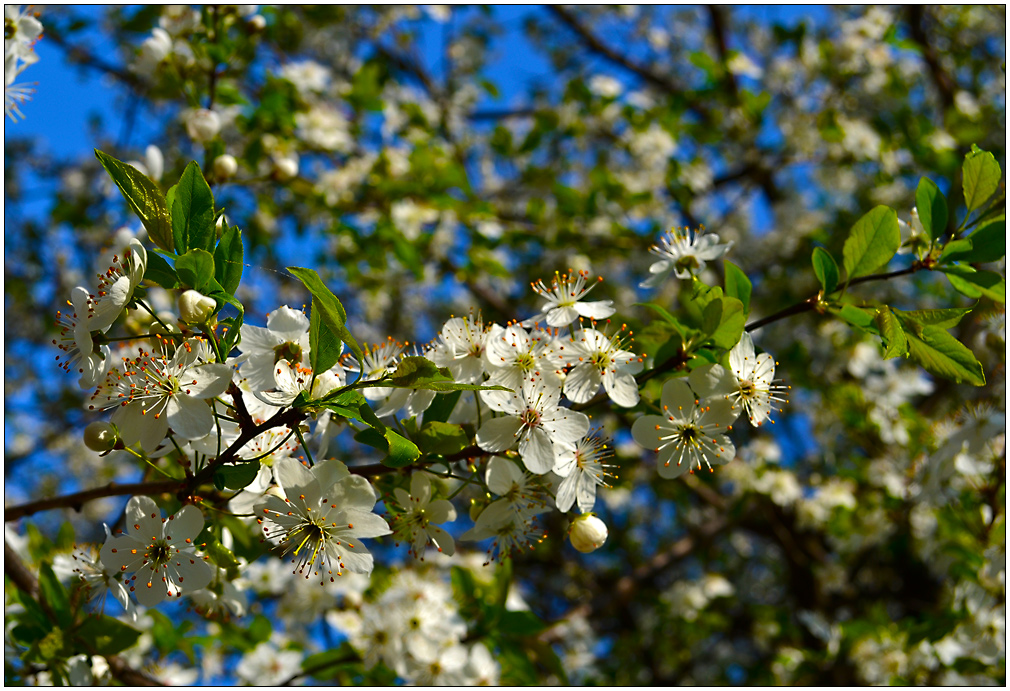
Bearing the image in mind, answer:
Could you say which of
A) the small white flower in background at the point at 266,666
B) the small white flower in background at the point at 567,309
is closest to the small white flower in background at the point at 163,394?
the small white flower in background at the point at 567,309

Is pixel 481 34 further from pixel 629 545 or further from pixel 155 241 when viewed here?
pixel 155 241

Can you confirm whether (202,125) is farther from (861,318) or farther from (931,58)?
(931,58)

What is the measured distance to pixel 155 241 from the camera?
1068 mm

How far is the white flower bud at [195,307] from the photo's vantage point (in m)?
0.99

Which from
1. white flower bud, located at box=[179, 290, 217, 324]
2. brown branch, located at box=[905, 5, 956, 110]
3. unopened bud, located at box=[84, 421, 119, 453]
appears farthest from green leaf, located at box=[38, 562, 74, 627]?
brown branch, located at box=[905, 5, 956, 110]

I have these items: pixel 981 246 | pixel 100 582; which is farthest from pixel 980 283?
pixel 100 582

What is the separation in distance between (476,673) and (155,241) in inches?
67.8

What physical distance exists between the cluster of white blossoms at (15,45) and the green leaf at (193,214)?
91 cm

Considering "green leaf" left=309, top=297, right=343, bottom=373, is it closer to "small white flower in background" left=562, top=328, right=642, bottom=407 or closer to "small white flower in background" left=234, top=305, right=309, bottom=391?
"small white flower in background" left=234, top=305, right=309, bottom=391

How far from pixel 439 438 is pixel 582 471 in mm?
Answer: 296

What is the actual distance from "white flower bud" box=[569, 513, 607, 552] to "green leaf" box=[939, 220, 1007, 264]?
33.6 inches

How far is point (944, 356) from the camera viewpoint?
1.20m

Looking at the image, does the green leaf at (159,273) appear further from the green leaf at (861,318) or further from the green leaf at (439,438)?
the green leaf at (861,318)

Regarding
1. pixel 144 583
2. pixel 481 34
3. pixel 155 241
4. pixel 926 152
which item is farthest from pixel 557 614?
pixel 481 34
